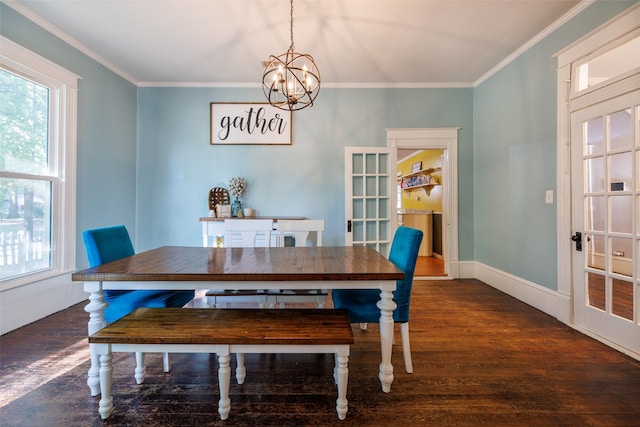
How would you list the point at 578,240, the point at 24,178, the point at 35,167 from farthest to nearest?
the point at 35,167, the point at 24,178, the point at 578,240

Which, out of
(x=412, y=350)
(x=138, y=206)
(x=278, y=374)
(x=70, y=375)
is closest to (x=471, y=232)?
(x=412, y=350)

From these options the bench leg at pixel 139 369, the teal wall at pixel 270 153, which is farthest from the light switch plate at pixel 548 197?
the bench leg at pixel 139 369

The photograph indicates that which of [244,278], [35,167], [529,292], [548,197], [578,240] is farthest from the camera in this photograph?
[529,292]

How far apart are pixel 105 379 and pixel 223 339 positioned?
0.67 meters

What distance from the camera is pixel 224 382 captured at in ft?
4.43

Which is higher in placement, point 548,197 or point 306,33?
point 306,33

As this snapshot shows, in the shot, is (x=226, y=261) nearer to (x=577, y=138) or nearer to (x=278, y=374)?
(x=278, y=374)

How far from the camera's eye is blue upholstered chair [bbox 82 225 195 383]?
67.7 inches

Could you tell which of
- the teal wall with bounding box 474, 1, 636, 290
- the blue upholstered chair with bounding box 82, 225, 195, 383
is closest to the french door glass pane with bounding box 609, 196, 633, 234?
the teal wall with bounding box 474, 1, 636, 290

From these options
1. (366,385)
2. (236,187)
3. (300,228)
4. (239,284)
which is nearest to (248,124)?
(236,187)

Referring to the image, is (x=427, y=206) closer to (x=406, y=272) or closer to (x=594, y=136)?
(x=594, y=136)

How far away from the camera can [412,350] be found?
2041 mm

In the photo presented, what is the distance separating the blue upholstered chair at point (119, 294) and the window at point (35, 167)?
1249 mm

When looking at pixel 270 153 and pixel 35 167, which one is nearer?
pixel 35 167
